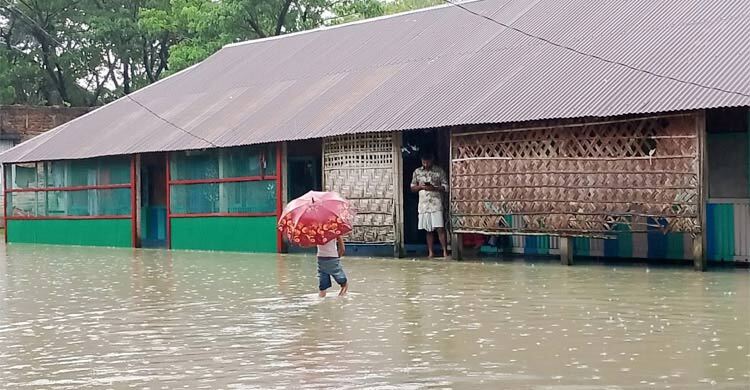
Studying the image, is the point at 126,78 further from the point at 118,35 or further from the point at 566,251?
the point at 566,251

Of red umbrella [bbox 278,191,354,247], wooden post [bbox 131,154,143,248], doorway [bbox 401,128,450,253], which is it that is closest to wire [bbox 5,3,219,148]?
wooden post [bbox 131,154,143,248]

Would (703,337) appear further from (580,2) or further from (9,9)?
(9,9)

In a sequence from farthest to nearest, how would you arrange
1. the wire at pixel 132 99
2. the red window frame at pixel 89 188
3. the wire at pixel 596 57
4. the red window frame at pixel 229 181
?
the red window frame at pixel 89 188 → the wire at pixel 132 99 → the red window frame at pixel 229 181 → the wire at pixel 596 57

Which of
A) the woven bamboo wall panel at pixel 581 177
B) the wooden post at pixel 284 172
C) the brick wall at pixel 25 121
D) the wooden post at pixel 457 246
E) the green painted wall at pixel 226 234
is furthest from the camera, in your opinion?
the brick wall at pixel 25 121

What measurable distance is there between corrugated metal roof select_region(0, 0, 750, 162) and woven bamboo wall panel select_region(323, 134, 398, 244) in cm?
56

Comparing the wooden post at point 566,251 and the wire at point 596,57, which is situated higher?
the wire at point 596,57

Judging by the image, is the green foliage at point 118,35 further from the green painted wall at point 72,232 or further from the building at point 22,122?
the green painted wall at point 72,232

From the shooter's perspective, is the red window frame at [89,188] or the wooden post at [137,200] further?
the red window frame at [89,188]

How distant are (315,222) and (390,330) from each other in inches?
106

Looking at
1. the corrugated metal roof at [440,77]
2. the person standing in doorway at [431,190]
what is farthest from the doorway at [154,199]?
the person standing in doorway at [431,190]

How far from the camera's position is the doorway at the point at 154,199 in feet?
92.0

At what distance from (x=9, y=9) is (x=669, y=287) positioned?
1415 inches

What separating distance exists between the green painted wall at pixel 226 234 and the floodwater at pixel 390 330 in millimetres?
5956

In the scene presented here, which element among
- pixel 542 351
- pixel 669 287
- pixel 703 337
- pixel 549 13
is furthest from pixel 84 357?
pixel 549 13
